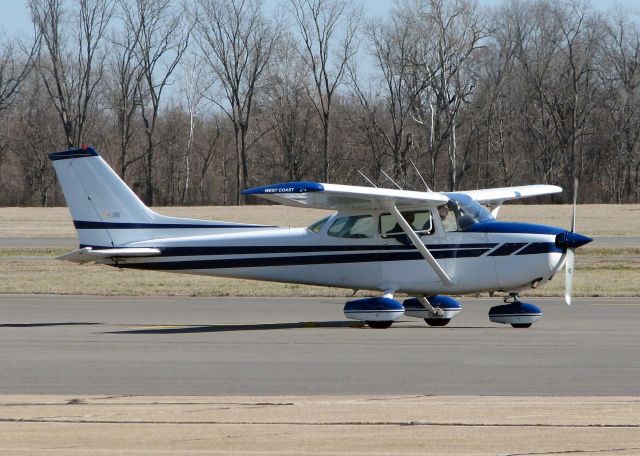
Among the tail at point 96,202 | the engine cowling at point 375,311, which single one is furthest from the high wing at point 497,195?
the tail at point 96,202

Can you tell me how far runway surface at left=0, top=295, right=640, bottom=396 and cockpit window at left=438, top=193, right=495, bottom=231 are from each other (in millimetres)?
1481

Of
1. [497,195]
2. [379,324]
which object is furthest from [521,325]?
[497,195]

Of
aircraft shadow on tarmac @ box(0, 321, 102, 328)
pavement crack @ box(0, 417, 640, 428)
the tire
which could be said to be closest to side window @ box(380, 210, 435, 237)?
the tire

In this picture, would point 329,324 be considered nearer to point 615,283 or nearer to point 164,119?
point 615,283

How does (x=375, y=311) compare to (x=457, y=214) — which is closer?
(x=375, y=311)

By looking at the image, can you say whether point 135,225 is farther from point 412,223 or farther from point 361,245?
point 412,223

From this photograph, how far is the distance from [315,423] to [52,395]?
2.74 meters

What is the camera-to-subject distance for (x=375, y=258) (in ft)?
53.6

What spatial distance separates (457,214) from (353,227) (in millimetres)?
1579

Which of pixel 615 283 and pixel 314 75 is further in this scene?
pixel 314 75

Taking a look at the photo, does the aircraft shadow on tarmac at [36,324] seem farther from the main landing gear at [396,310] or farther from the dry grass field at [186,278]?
the dry grass field at [186,278]

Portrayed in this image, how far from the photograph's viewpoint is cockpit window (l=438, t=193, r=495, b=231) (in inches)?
631

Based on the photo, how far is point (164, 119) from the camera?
3150 inches

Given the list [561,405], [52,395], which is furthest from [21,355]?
[561,405]
